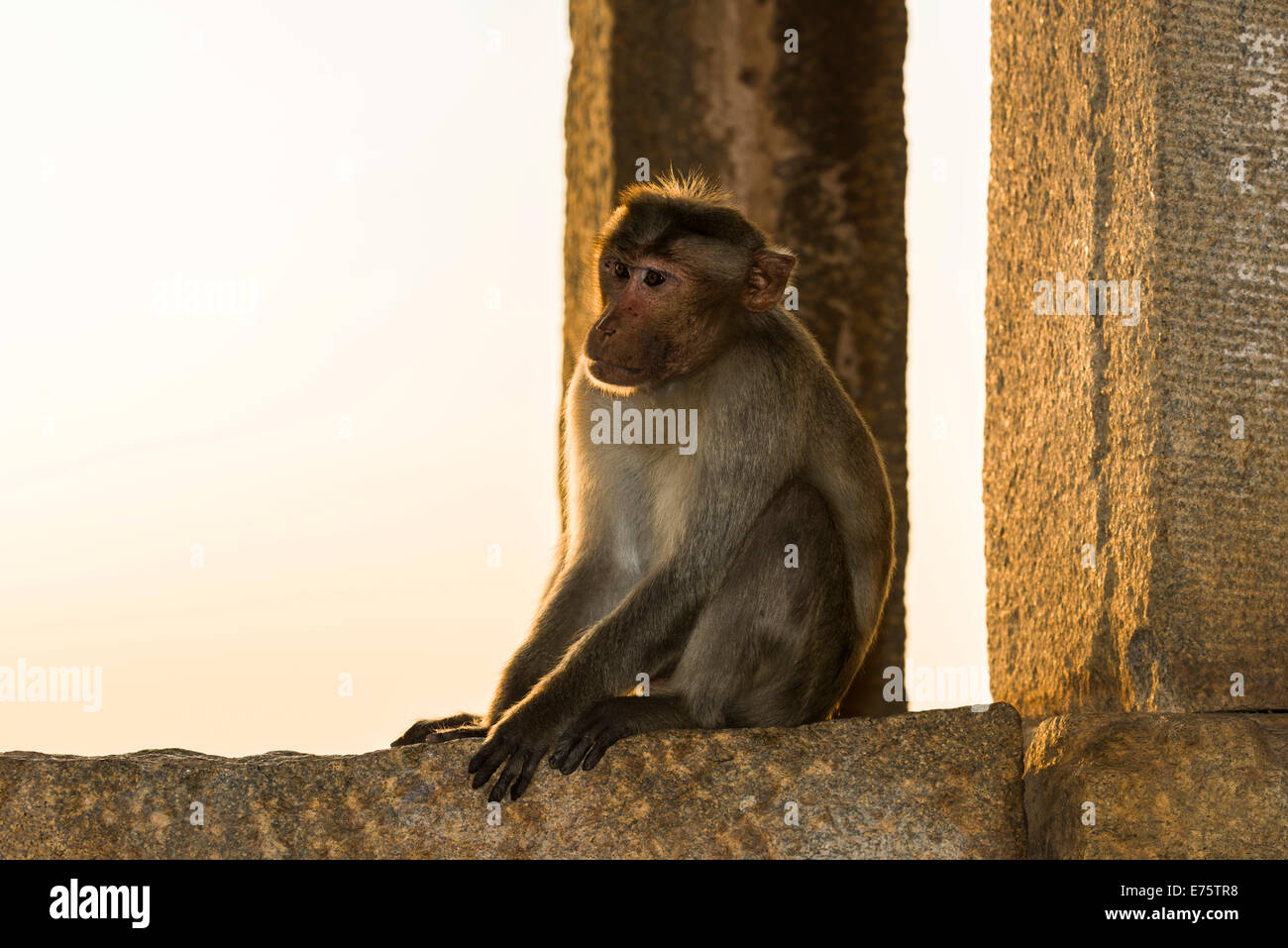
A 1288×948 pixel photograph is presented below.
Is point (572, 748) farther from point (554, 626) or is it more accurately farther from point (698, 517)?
point (554, 626)

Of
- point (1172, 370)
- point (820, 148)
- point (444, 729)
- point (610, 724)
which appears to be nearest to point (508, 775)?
point (610, 724)

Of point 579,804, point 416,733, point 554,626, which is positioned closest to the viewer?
point 579,804

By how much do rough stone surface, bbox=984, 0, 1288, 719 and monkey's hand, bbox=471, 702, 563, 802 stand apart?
5.14 ft

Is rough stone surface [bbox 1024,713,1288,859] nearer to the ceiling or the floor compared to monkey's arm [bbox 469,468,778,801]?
nearer to the floor

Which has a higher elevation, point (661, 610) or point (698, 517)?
point (698, 517)

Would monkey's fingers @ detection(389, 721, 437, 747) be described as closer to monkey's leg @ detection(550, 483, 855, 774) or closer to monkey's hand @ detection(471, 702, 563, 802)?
monkey's hand @ detection(471, 702, 563, 802)

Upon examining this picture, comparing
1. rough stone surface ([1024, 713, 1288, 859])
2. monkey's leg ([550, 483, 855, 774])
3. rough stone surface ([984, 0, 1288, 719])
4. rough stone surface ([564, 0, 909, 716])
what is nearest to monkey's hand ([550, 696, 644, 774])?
monkey's leg ([550, 483, 855, 774])

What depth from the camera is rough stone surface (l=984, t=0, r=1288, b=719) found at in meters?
4.31

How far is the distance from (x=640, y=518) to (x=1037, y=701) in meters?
1.38

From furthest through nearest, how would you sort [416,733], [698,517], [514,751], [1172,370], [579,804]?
[416,733], [698,517], [1172,370], [514,751], [579,804]

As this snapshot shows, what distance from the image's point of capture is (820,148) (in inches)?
324

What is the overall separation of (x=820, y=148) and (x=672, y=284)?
360cm

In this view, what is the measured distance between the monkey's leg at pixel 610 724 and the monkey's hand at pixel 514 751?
58 mm
